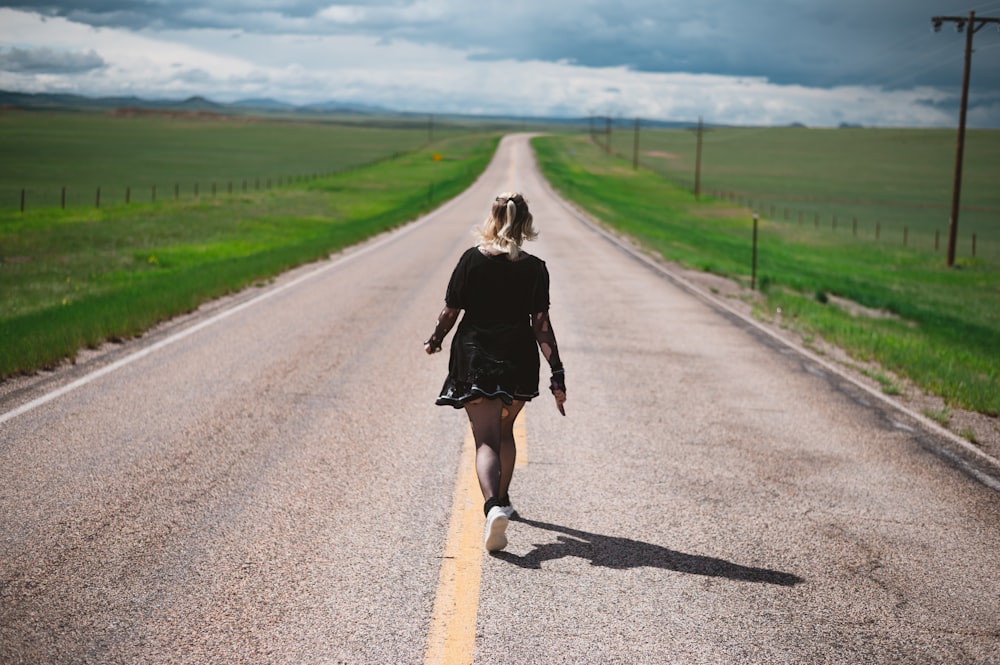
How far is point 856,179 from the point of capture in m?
96.6

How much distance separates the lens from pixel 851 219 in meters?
58.8

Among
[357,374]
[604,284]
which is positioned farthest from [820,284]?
[357,374]

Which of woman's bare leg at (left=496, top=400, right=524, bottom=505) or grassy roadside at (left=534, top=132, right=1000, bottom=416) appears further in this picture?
grassy roadside at (left=534, top=132, right=1000, bottom=416)

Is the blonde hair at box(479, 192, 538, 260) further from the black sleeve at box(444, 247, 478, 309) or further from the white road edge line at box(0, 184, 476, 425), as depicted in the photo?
the white road edge line at box(0, 184, 476, 425)

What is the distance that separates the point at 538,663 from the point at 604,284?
48.7 ft

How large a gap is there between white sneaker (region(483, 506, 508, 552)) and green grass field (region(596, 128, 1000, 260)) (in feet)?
133

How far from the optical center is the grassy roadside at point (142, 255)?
39.0 feet

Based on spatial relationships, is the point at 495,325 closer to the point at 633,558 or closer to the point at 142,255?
the point at 633,558

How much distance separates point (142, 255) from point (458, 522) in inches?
809

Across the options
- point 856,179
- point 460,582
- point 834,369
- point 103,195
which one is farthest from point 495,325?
point 856,179

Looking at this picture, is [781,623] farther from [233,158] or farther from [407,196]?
[233,158]

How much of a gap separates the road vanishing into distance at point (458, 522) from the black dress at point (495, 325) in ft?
3.00

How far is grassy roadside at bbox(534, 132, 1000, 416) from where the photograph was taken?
1193cm

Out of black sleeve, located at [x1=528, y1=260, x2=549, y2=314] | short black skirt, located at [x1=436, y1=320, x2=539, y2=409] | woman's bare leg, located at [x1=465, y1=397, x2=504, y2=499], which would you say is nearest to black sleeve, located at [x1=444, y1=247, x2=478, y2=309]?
short black skirt, located at [x1=436, y1=320, x2=539, y2=409]
